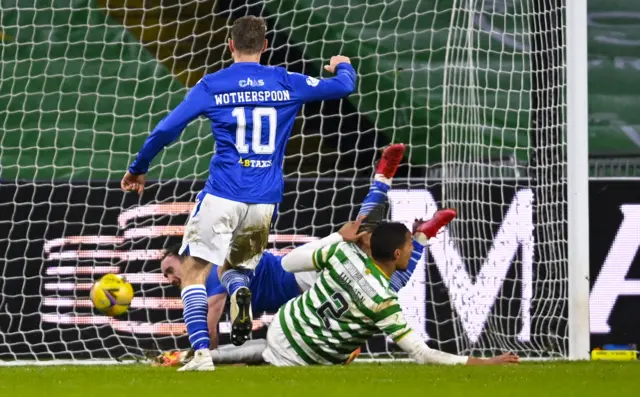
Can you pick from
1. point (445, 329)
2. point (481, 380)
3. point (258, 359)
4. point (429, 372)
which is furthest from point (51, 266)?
point (481, 380)

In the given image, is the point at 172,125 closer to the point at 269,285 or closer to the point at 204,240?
the point at 204,240

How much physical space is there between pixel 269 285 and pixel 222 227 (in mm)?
1293

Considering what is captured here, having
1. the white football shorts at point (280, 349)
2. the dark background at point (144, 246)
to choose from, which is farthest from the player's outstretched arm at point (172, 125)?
the dark background at point (144, 246)

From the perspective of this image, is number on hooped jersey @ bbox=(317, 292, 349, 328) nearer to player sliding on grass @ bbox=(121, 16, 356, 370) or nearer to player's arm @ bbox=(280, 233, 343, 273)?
player's arm @ bbox=(280, 233, 343, 273)

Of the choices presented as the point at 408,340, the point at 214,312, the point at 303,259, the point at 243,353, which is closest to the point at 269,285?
the point at 214,312

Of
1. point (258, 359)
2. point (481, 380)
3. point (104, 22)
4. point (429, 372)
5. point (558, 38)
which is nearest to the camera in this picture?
point (481, 380)

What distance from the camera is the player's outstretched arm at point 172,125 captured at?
5895mm

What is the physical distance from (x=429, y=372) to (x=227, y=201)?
4.17 ft

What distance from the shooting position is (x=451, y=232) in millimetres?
8094

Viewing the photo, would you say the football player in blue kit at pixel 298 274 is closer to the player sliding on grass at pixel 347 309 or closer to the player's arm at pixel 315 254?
the player's arm at pixel 315 254

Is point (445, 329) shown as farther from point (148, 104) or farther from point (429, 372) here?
point (148, 104)

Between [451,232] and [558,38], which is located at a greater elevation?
[558,38]

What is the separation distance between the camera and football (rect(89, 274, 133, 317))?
770 centimetres

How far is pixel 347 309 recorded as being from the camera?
6.28 m
